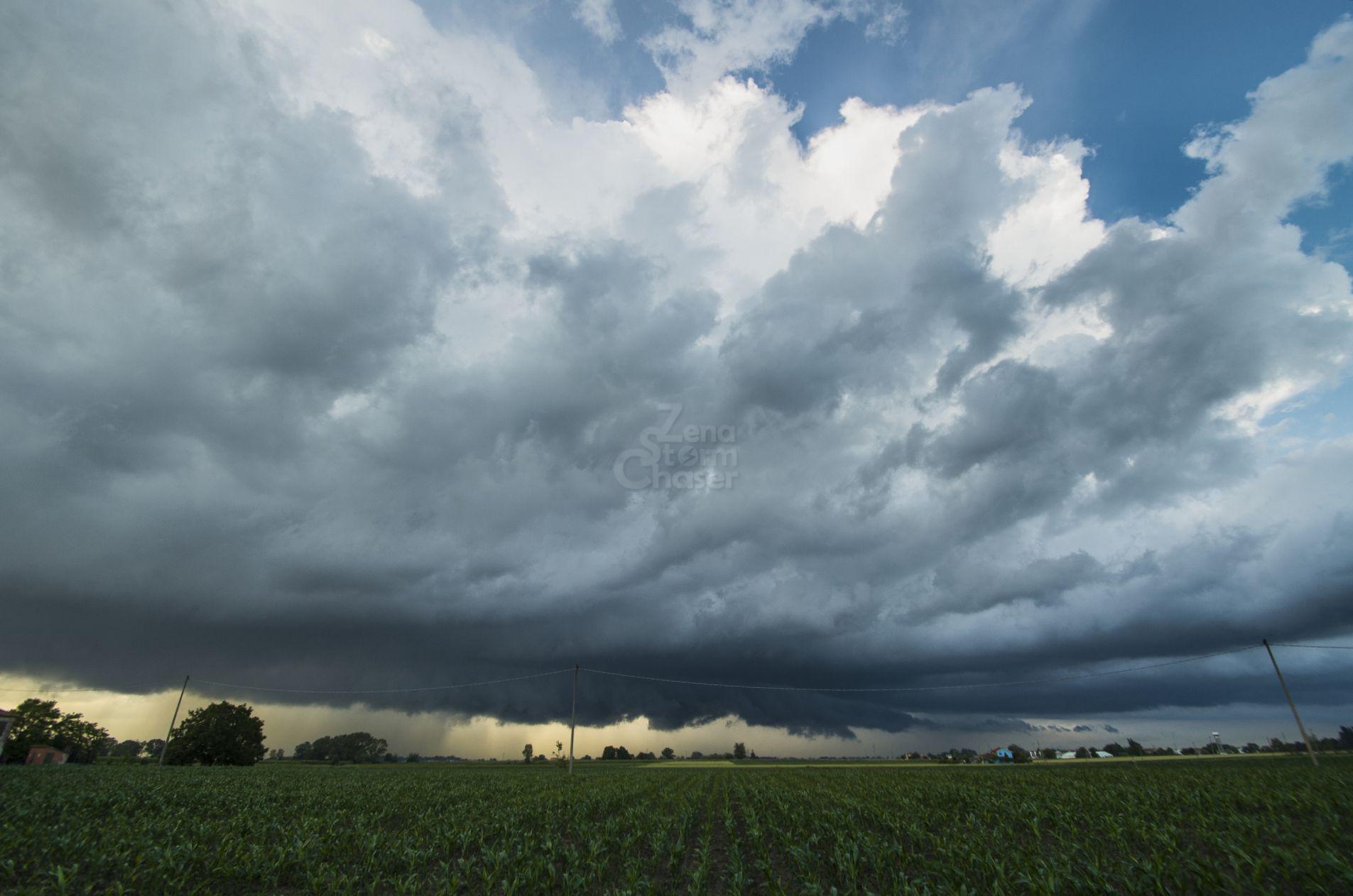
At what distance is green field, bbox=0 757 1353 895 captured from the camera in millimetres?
14047

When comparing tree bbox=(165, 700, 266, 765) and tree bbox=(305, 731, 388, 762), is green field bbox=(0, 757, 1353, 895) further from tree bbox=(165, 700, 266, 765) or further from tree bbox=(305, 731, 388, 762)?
tree bbox=(305, 731, 388, 762)

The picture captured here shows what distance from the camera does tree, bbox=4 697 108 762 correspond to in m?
89.9

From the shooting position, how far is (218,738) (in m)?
102

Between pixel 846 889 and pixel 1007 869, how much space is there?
4.48 meters

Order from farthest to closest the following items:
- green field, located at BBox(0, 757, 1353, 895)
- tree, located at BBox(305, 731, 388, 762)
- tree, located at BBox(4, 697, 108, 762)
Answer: tree, located at BBox(305, 731, 388, 762) → tree, located at BBox(4, 697, 108, 762) → green field, located at BBox(0, 757, 1353, 895)

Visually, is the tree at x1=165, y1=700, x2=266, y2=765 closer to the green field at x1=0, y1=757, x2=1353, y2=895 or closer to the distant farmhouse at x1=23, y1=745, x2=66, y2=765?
the distant farmhouse at x1=23, y1=745, x2=66, y2=765

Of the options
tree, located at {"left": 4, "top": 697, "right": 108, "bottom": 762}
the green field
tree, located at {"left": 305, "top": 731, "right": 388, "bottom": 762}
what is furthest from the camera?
tree, located at {"left": 305, "top": 731, "right": 388, "bottom": 762}

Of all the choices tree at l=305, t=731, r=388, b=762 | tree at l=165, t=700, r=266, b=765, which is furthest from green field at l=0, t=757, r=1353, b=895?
tree at l=305, t=731, r=388, b=762

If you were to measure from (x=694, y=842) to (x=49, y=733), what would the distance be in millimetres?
151957

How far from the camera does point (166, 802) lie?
2616 cm

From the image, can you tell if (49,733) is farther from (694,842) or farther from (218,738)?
(694,842)

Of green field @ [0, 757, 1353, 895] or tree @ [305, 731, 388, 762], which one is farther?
tree @ [305, 731, 388, 762]

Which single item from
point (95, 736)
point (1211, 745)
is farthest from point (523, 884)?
point (1211, 745)

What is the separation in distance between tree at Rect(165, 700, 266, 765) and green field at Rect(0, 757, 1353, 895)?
312 feet
